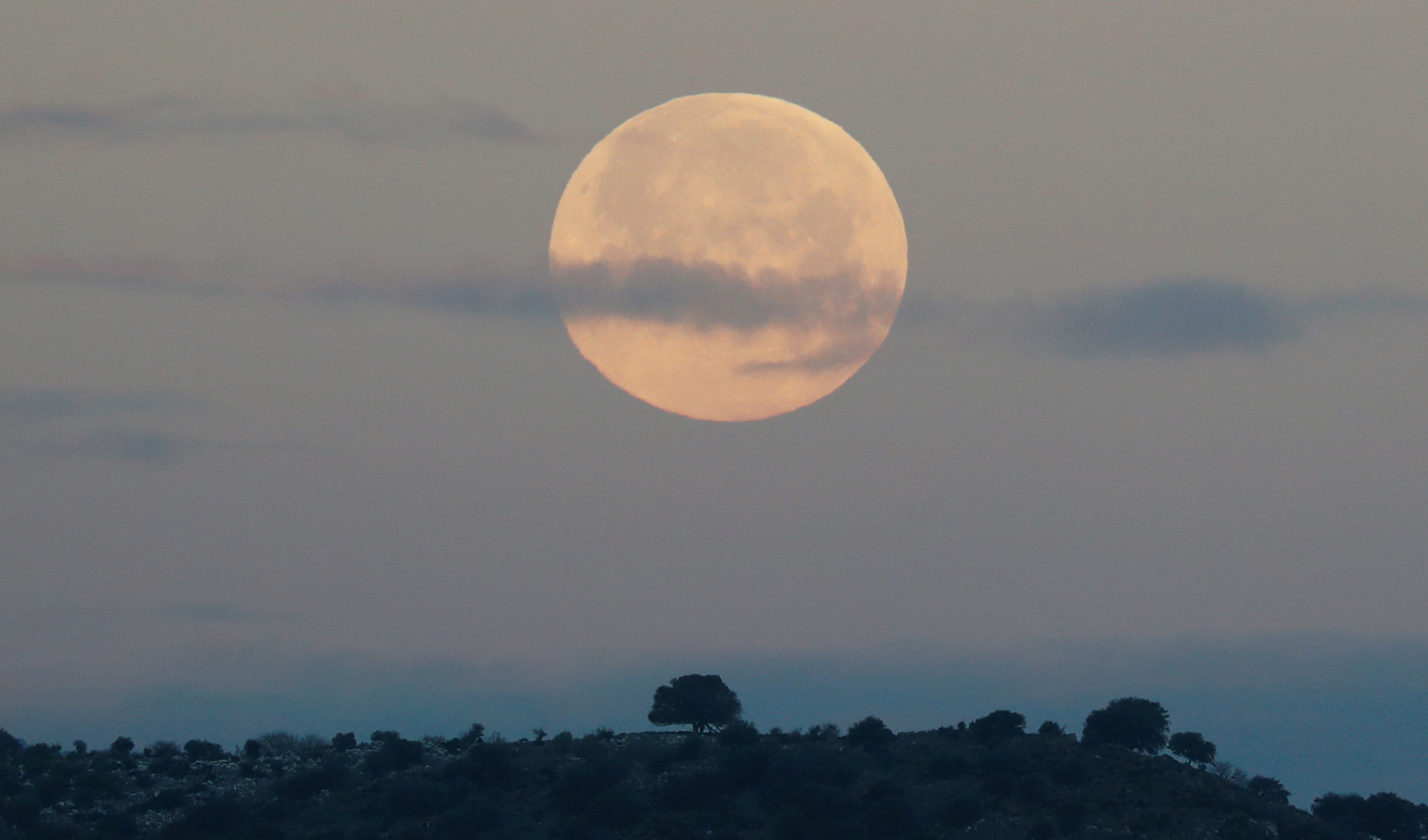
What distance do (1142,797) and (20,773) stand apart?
7736 centimetres

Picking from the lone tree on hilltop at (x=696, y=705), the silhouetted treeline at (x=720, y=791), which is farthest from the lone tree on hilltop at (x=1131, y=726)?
the lone tree on hilltop at (x=696, y=705)

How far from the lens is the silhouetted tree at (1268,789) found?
12650cm

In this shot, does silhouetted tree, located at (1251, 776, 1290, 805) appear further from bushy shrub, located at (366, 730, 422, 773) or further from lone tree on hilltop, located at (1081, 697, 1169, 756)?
bushy shrub, located at (366, 730, 422, 773)

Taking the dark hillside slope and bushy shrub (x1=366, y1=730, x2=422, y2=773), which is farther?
bushy shrub (x1=366, y1=730, x2=422, y2=773)

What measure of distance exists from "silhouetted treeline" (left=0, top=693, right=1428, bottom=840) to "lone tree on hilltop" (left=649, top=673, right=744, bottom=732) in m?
10.2

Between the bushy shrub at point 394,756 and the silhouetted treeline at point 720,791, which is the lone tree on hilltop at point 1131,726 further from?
the bushy shrub at point 394,756

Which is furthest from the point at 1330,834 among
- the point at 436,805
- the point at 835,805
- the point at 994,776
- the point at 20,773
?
the point at 20,773

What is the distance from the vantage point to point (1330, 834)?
11406cm

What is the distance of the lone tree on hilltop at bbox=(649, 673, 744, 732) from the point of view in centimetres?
14562

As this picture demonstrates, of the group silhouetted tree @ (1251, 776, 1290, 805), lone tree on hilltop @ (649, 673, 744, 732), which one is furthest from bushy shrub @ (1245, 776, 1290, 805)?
lone tree on hilltop @ (649, 673, 744, 732)

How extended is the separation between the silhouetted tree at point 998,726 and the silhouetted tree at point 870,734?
20.4 ft

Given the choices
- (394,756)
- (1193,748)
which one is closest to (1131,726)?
(1193,748)

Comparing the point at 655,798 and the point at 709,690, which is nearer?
the point at 655,798

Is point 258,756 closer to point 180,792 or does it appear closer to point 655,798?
point 180,792
